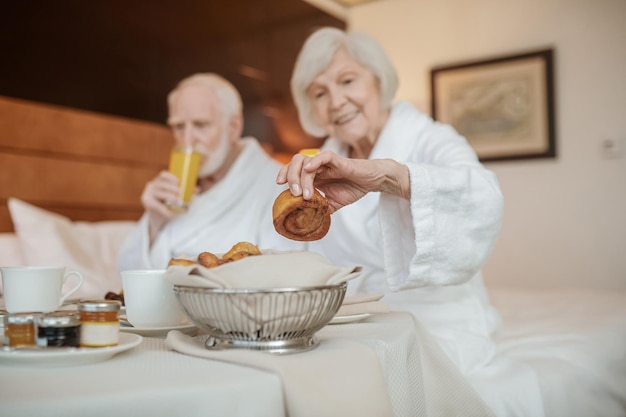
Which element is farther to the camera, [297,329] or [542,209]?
[542,209]

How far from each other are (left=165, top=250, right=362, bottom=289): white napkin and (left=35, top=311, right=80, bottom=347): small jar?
0.12 meters

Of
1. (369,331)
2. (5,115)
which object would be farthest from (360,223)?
(5,115)

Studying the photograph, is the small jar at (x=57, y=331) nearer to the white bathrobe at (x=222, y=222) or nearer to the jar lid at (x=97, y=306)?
the jar lid at (x=97, y=306)

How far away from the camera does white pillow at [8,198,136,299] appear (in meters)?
2.19

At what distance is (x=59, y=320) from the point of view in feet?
2.21

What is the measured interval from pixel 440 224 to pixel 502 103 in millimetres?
3056

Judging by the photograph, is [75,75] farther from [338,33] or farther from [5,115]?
[338,33]

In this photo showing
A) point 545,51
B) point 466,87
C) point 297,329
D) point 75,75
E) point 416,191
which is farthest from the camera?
point 466,87

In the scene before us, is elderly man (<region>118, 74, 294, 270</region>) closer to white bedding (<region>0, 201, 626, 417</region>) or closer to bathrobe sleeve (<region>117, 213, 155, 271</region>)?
bathrobe sleeve (<region>117, 213, 155, 271</region>)

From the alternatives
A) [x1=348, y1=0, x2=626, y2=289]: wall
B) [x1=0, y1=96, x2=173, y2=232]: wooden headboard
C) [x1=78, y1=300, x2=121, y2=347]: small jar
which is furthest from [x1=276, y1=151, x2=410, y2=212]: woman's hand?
[x1=348, y1=0, x2=626, y2=289]: wall

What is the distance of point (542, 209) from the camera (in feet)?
12.6

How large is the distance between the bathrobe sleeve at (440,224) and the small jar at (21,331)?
68cm

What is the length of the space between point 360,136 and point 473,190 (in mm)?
489

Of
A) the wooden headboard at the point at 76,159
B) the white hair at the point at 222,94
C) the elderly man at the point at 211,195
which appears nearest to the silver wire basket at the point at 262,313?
the elderly man at the point at 211,195
